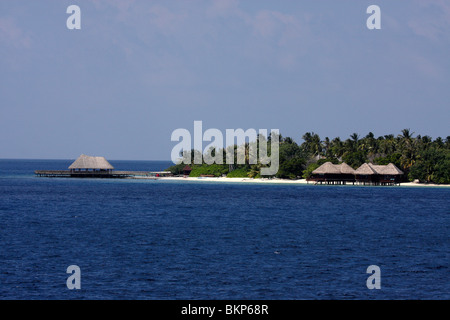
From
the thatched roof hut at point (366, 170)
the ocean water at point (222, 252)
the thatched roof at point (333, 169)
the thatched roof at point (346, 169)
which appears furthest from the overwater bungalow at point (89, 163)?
the ocean water at point (222, 252)

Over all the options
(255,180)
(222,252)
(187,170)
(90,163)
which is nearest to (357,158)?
(255,180)

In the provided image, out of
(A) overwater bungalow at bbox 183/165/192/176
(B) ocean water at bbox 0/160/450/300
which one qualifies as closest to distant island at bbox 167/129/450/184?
(A) overwater bungalow at bbox 183/165/192/176

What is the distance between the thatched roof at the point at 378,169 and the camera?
118 metres

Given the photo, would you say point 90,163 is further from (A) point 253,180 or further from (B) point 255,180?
(B) point 255,180

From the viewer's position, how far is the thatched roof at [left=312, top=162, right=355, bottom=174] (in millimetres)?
122750

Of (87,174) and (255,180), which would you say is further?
(87,174)

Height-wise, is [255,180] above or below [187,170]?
below

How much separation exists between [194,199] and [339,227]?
35.9 m

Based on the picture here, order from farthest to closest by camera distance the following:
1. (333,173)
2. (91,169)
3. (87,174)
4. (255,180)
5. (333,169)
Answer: (91,169), (87,174), (255,180), (333,169), (333,173)

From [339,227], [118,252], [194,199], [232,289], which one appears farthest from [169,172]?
→ [232,289]

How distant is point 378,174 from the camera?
395 ft

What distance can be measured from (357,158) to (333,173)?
24.7 feet
